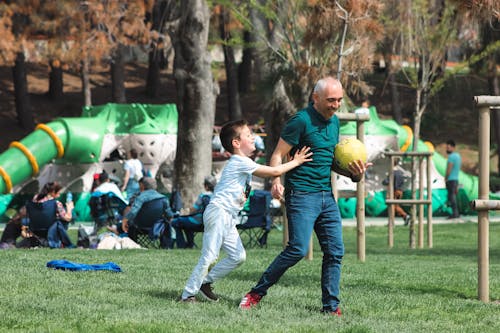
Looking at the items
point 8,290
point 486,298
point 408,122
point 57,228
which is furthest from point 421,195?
point 408,122

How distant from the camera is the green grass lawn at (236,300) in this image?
763cm

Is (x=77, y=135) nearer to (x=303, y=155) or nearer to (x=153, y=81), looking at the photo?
(x=303, y=155)

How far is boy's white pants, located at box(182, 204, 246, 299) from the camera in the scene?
8727 mm

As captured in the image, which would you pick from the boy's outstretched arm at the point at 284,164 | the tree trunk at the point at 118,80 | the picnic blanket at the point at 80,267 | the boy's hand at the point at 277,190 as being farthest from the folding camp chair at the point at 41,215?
the tree trunk at the point at 118,80

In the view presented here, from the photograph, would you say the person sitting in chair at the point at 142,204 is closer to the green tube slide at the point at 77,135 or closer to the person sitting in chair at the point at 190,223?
the person sitting in chair at the point at 190,223

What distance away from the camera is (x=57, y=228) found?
56.0 ft

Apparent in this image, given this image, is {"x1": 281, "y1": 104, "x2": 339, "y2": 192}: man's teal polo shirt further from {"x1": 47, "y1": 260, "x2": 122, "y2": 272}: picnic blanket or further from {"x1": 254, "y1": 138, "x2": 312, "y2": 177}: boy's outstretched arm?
{"x1": 47, "y1": 260, "x2": 122, "y2": 272}: picnic blanket

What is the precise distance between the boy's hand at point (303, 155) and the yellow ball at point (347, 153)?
303 mm

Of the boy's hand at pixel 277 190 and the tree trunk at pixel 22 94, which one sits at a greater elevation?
the tree trunk at pixel 22 94

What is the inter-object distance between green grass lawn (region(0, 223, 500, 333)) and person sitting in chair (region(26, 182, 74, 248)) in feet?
9.02

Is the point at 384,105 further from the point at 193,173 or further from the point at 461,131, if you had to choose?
the point at 193,173

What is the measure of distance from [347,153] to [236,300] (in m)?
1.66

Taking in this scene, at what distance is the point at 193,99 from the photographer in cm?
2467

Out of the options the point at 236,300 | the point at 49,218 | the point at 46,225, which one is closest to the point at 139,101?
the point at 46,225
